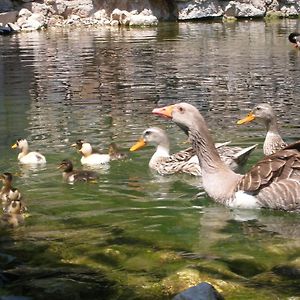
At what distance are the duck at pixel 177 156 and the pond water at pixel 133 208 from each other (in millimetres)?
168

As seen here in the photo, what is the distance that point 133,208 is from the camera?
900 centimetres

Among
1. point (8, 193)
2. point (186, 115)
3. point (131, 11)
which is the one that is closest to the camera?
point (186, 115)

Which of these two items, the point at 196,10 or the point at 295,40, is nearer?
the point at 295,40

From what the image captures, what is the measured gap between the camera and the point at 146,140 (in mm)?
11609

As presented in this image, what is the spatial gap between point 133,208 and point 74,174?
5.17 ft

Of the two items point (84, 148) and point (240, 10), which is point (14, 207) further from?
point (240, 10)

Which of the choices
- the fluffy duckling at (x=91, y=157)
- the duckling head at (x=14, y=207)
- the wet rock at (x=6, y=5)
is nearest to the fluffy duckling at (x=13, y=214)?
the duckling head at (x=14, y=207)

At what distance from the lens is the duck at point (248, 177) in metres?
8.22

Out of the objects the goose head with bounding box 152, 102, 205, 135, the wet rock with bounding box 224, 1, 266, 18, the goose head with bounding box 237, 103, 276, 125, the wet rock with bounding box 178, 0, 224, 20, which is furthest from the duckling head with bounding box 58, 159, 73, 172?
the wet rock with bounding box 224, 1, 266, 18

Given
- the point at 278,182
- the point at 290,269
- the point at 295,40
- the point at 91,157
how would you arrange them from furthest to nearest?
1. the point at 295,40
2. the point at 91,157
3. the point at 278,182
4. the point at 290,269

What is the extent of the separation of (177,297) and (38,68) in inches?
859

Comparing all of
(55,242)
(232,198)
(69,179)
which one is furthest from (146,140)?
(55,242)

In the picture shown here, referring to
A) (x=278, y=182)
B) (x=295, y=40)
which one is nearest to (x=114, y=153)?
(x=278, y=182)

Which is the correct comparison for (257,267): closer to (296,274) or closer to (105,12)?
(296,274)
